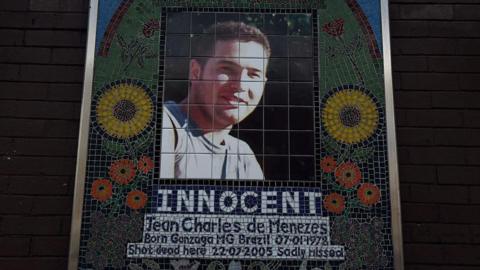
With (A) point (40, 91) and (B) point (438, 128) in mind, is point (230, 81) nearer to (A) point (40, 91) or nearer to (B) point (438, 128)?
(A) point (40, 91)

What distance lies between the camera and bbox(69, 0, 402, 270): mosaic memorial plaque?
4.18m

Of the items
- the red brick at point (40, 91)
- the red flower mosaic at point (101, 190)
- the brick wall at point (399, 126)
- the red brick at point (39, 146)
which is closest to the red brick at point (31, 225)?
the brick wall at point (399, 126)

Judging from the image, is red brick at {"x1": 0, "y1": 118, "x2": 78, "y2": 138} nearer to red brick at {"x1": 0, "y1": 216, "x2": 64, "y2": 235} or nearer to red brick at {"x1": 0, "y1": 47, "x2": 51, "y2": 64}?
red brick at {"x1": 0, "y1": 47, "x2": 51, "y2": 64}

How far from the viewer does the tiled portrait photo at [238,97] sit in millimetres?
4367

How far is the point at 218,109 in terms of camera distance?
4.48 meters

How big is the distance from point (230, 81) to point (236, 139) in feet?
1.54

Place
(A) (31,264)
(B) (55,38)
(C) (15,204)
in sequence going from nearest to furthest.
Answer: (A) (31,264), (C) (15,204), (B) (55,38)

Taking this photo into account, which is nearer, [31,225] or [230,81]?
[31,225]

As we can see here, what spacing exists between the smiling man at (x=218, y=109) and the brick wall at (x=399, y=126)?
2.66 ft

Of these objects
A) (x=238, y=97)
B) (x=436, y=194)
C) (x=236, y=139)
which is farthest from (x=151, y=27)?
(x=436, y=194)

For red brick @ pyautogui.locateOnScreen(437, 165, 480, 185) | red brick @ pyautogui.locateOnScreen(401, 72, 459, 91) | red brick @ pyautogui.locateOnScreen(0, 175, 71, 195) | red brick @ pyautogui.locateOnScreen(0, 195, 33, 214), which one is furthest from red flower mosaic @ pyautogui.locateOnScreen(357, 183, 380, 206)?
red brick @ pyautogui.locateOnScreen(0, 195, 33, 214)

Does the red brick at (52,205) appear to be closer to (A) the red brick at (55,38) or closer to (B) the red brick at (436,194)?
(A) the red brick at (55,38)

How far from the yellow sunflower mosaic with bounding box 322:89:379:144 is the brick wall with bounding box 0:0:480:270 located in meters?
0.26

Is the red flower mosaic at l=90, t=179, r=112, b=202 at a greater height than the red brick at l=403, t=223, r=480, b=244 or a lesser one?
greater
